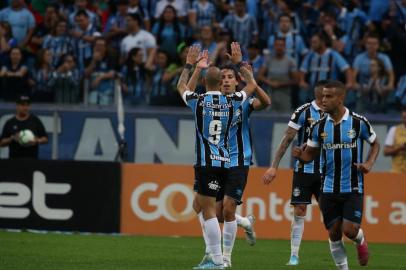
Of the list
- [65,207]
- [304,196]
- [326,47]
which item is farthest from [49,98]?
[304,196]

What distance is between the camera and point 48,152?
20.6 m

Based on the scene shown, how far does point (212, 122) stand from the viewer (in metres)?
12.6

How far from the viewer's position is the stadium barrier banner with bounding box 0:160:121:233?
61.5ft

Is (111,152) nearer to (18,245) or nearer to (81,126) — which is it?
(81,126)

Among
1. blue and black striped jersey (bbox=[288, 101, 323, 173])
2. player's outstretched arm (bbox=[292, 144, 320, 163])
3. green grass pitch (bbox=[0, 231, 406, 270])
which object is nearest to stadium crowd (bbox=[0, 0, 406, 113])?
green grass pitch (bbox=[0, 231, 406, 270])

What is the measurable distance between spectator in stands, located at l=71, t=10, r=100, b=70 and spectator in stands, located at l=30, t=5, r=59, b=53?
1.55 feet

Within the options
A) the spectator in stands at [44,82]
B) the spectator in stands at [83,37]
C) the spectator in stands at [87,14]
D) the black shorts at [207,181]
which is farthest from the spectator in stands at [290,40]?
the black shorts at [207,181]

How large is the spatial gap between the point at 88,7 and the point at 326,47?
5.36 m

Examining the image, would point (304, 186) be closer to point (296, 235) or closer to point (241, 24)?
point (296, 235)

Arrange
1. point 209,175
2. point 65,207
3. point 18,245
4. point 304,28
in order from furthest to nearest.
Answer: point 304,28
point 65,207
point 18,245
point 209,175

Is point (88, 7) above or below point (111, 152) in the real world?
above

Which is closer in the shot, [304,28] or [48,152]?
[48,152]

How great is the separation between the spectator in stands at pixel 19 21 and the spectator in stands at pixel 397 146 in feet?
24.9

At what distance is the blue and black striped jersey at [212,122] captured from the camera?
41.3 feet
